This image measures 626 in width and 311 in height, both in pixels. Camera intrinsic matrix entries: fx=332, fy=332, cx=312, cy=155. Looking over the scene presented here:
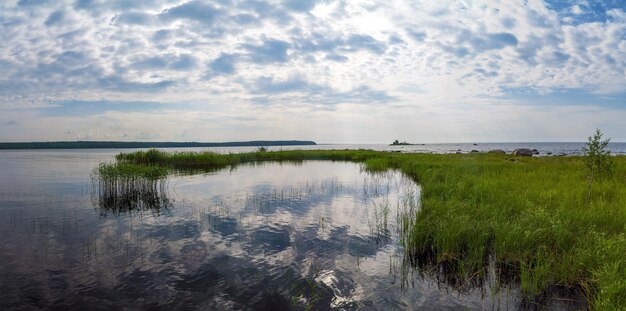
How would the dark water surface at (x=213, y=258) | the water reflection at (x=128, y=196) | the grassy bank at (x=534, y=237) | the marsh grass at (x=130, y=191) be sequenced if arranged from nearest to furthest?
the grassy bank at (x=534, y=237)
the dark water surface at (x=213, y=258)
the water reflection at (x=128, y=196)
the marsh grass at (x=130, y=191)

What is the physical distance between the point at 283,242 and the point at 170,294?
4.71 meters

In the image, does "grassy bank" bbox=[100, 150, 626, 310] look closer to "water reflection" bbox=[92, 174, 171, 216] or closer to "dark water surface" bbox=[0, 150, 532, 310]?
"dark water surface" bbox=[0, 150, 532, 310]

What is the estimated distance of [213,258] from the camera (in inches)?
424

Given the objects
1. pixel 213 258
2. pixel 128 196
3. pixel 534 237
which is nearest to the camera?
pixel 534 237

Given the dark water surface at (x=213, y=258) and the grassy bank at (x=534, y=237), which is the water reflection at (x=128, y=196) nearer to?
the dark water surface at (x=213, y=258)

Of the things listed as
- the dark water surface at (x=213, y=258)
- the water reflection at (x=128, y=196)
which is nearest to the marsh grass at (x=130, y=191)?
the water reflection at (x=128, y=196)

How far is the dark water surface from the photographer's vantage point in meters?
8.10

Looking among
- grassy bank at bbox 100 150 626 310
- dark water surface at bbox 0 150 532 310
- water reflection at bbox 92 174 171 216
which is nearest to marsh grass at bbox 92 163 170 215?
water reflection at bbox 92 174 171 216

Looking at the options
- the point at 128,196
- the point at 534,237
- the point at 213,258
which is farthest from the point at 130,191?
the point at 534,237

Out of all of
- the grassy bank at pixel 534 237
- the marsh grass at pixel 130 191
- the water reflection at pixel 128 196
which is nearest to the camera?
the grassy bank at pixel 534 237

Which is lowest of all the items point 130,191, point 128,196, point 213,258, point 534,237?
point 213,258

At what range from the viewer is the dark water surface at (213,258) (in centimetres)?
810

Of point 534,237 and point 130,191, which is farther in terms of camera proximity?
point 130,191

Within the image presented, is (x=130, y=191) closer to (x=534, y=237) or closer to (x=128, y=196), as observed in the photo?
(x=128, y=196)
